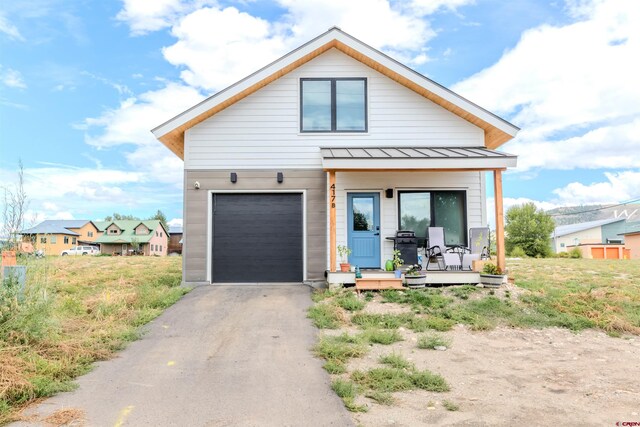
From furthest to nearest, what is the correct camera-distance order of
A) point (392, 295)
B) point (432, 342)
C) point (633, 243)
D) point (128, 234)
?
1. point (128, 234)
2. point (633, 243)
3. point (392, 295)
4. point (432, 342)

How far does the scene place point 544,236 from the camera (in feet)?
123

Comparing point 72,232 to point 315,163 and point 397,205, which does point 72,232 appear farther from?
point 397,205

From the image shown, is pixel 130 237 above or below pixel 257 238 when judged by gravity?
above

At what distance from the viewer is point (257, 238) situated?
405 inches

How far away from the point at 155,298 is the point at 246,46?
829cm

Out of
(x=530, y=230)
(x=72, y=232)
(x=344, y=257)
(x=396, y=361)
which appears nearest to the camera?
(x=396, y=361)

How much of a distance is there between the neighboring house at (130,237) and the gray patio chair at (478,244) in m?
47.9

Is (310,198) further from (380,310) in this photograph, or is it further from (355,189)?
(380,310)

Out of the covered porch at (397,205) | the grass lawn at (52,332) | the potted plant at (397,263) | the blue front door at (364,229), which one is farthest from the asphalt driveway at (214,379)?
the covered porch at (397,205)

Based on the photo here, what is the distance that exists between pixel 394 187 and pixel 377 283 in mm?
2883

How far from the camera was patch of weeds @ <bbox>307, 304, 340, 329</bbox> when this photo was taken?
263 inches

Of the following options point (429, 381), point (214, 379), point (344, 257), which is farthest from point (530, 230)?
point (214, 379)

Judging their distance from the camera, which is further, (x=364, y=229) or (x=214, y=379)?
(x=364, y=229)

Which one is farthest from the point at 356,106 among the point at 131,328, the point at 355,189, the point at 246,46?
the point at 131,328
